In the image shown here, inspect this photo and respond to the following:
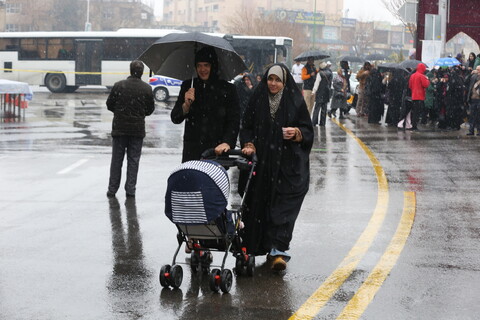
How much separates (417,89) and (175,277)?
1708cm

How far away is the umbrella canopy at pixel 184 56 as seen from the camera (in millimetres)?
7750

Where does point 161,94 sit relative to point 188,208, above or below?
above

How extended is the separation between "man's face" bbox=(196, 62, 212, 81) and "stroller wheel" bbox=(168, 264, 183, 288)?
6.28 ft

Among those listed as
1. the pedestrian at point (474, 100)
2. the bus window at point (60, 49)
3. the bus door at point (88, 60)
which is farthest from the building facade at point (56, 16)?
the pedestrian at point (474, 100)

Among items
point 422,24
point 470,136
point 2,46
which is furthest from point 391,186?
point 2,46

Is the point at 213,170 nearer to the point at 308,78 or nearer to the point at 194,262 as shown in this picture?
the point at 194,262

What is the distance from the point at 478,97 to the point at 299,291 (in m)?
15.3

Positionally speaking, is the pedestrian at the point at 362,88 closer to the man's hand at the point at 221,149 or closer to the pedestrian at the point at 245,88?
the pedestrian at the point at 245,88

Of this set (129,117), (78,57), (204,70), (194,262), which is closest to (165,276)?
(194,262)

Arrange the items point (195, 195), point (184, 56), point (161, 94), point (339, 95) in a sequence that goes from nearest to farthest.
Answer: point (195, 195)
point (184, 56)
point (339, 95)
point (161, 94)

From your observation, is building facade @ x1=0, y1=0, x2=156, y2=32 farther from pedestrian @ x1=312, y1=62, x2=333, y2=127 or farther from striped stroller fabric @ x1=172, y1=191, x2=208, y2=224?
striped stroller fabric @ x1=172, y1=191, x2=208, y2=224

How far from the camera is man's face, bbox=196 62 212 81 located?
7.56m

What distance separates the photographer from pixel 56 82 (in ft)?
143

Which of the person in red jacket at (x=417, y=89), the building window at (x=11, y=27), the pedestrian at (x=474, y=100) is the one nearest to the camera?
the pedestrian at (x=474, y=100)
